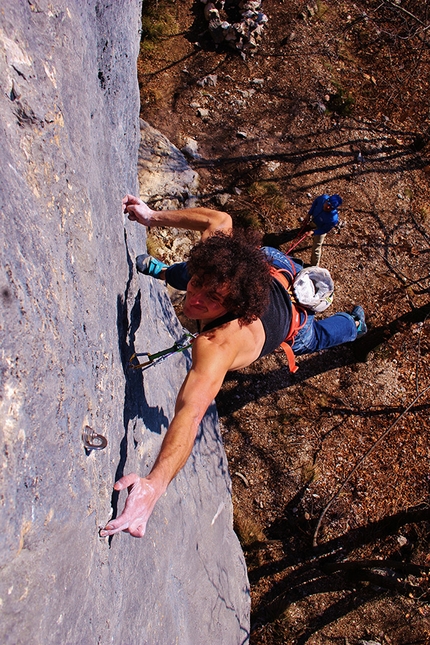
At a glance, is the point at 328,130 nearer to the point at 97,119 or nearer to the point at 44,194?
the point at 97,119

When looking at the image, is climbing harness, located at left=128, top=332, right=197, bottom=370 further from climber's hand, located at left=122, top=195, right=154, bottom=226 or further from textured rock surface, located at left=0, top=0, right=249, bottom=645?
climber's hand, located at left=122, top=195, right=154, bottom=226

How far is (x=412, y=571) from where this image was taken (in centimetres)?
409

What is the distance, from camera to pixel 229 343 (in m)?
2.57

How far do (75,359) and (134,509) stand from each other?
25.0 inches

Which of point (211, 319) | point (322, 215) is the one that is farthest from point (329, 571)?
point (322, 215)

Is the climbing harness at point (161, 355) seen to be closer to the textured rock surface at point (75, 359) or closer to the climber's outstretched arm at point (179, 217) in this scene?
the textured rock surface at point (75, 359)

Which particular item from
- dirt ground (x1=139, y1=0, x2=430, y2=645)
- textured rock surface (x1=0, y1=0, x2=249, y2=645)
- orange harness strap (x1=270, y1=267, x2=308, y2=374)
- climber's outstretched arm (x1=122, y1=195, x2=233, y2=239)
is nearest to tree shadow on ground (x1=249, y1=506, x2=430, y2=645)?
dirt ground (x1=139, y1=0, x2=430, y2=645)

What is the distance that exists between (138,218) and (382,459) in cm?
383

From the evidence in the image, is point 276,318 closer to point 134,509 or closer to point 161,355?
point 161,355

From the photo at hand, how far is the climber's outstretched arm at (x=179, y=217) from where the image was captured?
299 centimetres

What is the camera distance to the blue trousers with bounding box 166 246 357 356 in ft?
11.8

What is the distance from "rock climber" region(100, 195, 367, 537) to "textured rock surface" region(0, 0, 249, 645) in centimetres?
20

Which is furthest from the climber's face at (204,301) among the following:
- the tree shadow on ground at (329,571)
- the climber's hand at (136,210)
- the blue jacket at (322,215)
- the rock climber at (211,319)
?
the tree shadow on ground at (329,571)

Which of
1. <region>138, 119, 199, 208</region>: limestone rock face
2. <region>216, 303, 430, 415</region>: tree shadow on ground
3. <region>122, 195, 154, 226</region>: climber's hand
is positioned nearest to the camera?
<region>122, 195, 154, 226</region>: climber's hand
